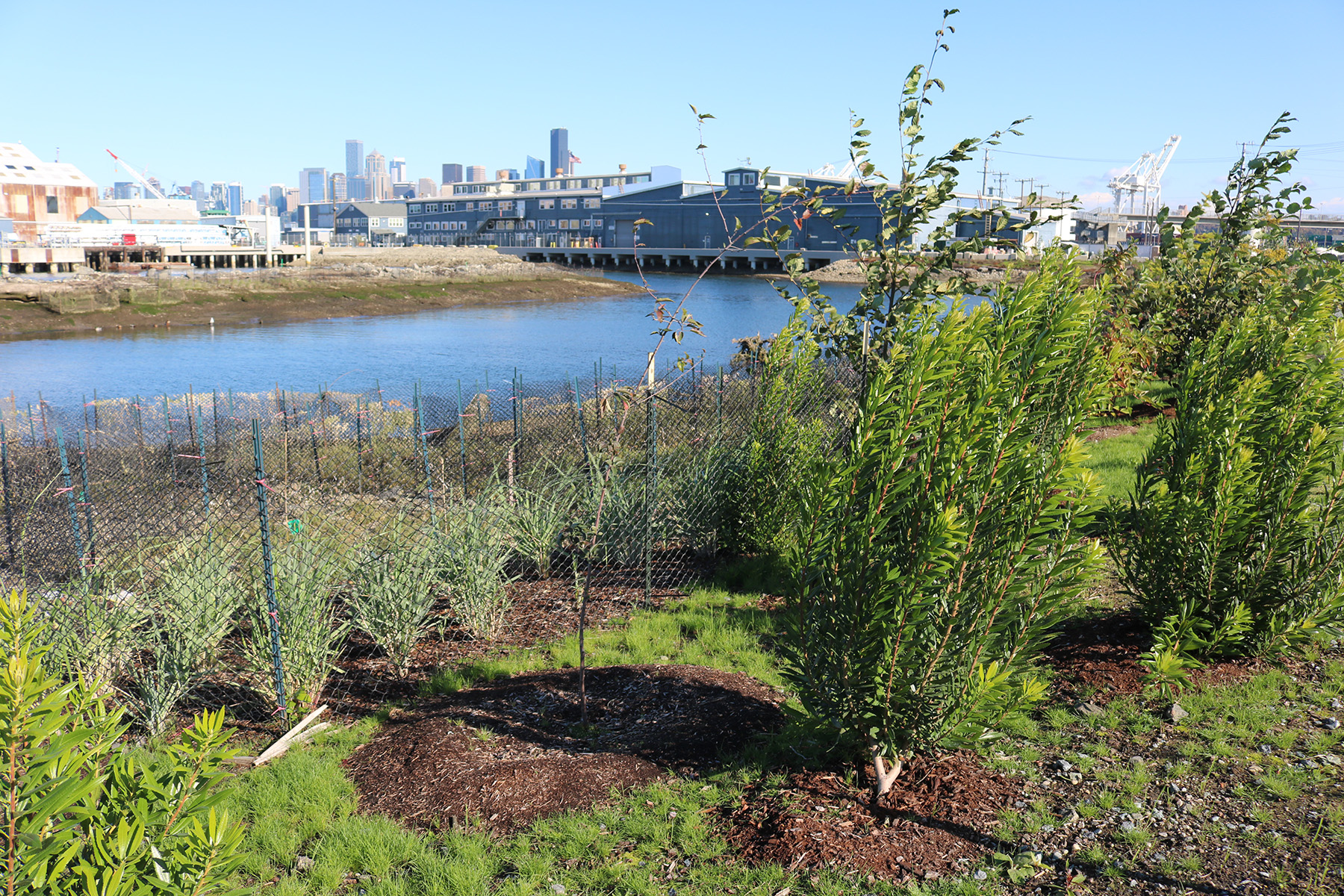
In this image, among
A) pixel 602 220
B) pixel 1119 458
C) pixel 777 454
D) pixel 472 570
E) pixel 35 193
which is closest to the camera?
pixel 472 570

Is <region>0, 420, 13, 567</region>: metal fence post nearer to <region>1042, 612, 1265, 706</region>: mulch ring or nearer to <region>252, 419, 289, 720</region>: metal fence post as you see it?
<region>252, 419, 289, 720</region>: metal fence post

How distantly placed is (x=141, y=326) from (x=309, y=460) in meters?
40.2

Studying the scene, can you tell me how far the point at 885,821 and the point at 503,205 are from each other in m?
121

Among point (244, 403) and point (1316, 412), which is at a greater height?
point (1316, 412)

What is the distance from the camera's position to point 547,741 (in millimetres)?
4836

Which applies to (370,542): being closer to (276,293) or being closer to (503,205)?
(276,293)

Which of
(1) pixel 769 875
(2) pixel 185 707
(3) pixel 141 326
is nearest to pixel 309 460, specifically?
(2) pixel 185 707

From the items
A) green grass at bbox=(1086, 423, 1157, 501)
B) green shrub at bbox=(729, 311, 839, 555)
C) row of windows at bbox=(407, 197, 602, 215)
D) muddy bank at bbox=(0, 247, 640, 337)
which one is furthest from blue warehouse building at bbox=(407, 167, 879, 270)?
green shrub at bbox=(729, 311, 839, 555)

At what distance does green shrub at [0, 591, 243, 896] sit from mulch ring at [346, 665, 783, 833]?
1.97 metres

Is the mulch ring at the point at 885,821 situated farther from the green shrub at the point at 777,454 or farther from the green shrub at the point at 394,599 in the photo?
the green shrub at the point at 777,454

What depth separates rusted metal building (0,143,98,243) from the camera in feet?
282

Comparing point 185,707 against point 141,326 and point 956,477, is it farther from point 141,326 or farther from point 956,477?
point 141,326

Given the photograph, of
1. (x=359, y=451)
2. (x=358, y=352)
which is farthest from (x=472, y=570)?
(x=358, y=352)

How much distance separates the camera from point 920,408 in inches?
144
